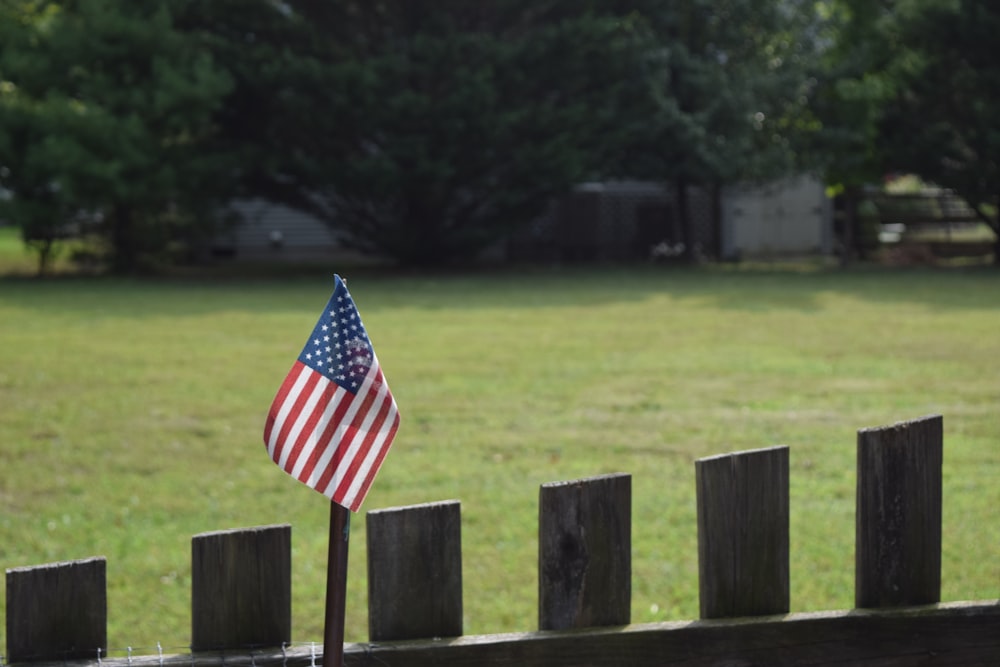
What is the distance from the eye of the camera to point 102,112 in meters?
23.8

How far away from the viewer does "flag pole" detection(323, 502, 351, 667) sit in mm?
2090

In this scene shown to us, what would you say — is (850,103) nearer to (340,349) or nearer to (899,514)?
(899,514)

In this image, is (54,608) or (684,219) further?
(684,219)

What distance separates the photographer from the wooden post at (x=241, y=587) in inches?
99.9

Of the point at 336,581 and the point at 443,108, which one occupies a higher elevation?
the point at 443,108

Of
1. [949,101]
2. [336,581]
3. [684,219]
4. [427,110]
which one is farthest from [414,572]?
[684,219]

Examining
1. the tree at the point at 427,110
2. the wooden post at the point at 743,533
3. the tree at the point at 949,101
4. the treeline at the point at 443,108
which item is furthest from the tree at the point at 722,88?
the wooden post at the point at 743,533

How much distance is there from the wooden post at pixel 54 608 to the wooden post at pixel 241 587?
0.58ft

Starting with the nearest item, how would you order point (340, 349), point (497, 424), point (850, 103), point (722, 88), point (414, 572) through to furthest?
point (340, 349), point (414, 572), point (497, 424), point (722, 88), point (850, 103)

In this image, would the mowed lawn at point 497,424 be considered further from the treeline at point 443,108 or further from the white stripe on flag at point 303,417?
the treeline at point 443,108

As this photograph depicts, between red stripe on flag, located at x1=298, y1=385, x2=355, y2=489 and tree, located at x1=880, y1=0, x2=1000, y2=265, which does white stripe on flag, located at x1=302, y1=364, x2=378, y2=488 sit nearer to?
red stripe on flag, located at x1=298, y1=385, x2=355, y2=489

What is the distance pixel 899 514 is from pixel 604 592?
67 cm

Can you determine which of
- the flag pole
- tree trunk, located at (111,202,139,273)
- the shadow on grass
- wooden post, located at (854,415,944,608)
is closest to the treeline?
tree trunk, located at (111,202,139,273)

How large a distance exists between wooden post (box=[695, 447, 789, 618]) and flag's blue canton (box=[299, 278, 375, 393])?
90 centimetres
